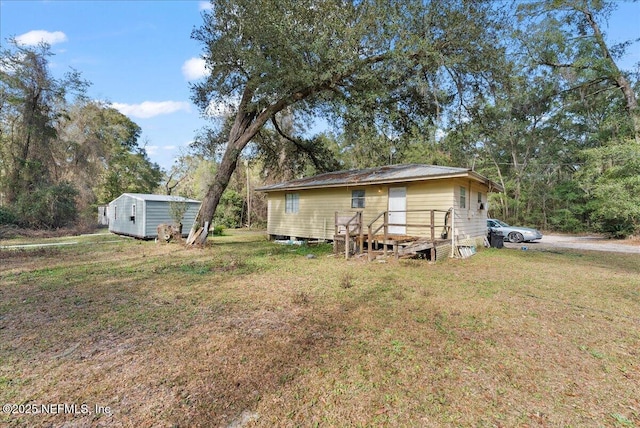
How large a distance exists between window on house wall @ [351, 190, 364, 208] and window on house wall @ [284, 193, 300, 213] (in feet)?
10.1

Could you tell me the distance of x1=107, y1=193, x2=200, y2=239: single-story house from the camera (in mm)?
12875

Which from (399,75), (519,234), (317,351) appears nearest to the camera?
(317,351)

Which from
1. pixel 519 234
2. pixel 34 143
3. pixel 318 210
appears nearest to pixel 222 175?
pixel 318 210

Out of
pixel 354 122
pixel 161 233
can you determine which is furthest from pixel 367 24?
pixel 161 233

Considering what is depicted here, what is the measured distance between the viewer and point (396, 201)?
10.5 metres

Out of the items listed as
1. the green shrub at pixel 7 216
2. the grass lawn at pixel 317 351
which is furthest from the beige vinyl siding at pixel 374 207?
the green shrub at pixel 7 216

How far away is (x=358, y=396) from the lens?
2.30m

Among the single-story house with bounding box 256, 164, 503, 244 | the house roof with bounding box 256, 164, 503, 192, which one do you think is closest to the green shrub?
the single-story house with bounding box 256, 164, 503, 244

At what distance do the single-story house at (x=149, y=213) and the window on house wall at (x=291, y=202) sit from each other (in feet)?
14.0

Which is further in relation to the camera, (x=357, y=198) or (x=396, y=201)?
(x=357, y=198)

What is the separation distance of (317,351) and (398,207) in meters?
8.12

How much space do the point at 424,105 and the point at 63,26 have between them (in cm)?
1257

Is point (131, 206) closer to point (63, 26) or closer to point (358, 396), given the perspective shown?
point (63, 26)

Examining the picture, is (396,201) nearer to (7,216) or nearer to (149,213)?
(149,213)
